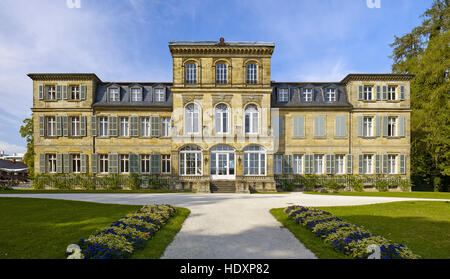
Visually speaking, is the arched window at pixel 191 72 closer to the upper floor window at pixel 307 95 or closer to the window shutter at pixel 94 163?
the upper floor window at pixel 307 95

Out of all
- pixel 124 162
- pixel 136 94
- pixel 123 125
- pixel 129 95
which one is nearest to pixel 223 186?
pixel 124 162

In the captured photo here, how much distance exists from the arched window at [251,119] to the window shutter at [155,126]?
349 inches

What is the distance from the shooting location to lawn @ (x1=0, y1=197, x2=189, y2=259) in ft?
18.0

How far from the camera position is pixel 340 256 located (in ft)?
17.9

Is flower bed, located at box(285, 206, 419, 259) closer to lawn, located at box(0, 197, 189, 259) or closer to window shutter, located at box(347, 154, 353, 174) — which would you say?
lawn, located at box(0, 197, 189, 259)

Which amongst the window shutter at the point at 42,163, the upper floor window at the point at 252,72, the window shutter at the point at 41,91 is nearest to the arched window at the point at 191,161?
the upper floor window at the point at 252,72

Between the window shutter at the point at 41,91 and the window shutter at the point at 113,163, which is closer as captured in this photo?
the window shutter at the point at 113,163

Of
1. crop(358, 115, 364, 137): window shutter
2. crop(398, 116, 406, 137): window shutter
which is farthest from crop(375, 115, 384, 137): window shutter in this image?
crop(398, 116, 406, 137): window shutter

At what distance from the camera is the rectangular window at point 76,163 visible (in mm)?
22781

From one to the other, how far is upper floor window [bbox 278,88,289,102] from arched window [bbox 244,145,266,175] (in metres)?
5.86

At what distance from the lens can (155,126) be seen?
22703 mm

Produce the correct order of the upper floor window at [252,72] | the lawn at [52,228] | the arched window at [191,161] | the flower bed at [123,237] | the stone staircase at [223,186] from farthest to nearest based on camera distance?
the upper floor window at [252,72]
the arched window at [191,161]
the stone staircase at [223,186]
the lawn at [52,228]
the flower bed at [123,237]

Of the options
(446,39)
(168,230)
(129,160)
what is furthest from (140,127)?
(446,39)
